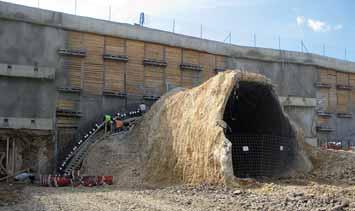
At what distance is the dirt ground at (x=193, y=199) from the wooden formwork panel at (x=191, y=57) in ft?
54.5

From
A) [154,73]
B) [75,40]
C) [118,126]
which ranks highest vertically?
[75,40]

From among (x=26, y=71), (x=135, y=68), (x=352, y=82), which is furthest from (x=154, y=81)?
(x=352, y=82)

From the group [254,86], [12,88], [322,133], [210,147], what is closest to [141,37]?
[12,88]

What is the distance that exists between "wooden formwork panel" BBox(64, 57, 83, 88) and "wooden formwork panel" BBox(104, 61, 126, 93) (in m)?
1.88

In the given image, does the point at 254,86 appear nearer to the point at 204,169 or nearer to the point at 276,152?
the point at 276,152

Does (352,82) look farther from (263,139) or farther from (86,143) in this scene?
(86,143)

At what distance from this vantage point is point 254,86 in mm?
24000

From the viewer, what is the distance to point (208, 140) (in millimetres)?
20766

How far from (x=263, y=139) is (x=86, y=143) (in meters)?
10.6

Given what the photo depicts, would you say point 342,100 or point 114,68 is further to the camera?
point 342,100

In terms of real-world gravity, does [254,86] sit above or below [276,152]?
above

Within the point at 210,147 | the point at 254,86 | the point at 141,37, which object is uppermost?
the point at 141,37

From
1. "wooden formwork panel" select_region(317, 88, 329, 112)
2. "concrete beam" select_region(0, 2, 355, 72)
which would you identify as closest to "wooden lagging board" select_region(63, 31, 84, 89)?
"concrete beam" select_region(0, 2, 355, 72)

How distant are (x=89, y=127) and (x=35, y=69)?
493 cm
